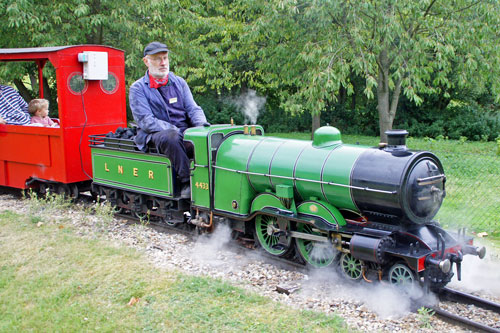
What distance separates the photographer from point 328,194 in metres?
5.18

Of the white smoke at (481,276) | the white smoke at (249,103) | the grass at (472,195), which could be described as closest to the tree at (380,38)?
the grass at (472,195)

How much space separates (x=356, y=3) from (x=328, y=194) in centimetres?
574

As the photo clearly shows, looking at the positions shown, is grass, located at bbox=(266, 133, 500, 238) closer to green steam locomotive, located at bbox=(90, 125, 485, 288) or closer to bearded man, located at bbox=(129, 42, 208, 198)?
green steam locomotive, located at bbox=(90, 125, 485, 288)

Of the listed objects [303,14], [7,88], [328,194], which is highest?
[303,14]

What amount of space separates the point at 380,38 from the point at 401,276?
6722 mm

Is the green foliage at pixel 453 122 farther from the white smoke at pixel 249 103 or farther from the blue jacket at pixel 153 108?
the blue jacket at pixel 153 108

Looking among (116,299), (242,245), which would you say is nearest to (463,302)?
(242,245)

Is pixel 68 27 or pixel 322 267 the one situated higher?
pixel 68 27

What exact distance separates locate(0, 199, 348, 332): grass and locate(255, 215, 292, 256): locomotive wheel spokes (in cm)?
100

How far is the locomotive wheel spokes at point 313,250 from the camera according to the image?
17.4ft

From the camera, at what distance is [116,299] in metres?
4.60

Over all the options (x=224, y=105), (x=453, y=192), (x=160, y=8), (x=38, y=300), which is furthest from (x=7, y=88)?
(x=224, y=105)

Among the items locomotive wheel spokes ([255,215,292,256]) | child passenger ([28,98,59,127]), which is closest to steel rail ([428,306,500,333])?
locomotive wheel spokes ([255,215,292,256])

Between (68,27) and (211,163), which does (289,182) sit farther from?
(68,27)
